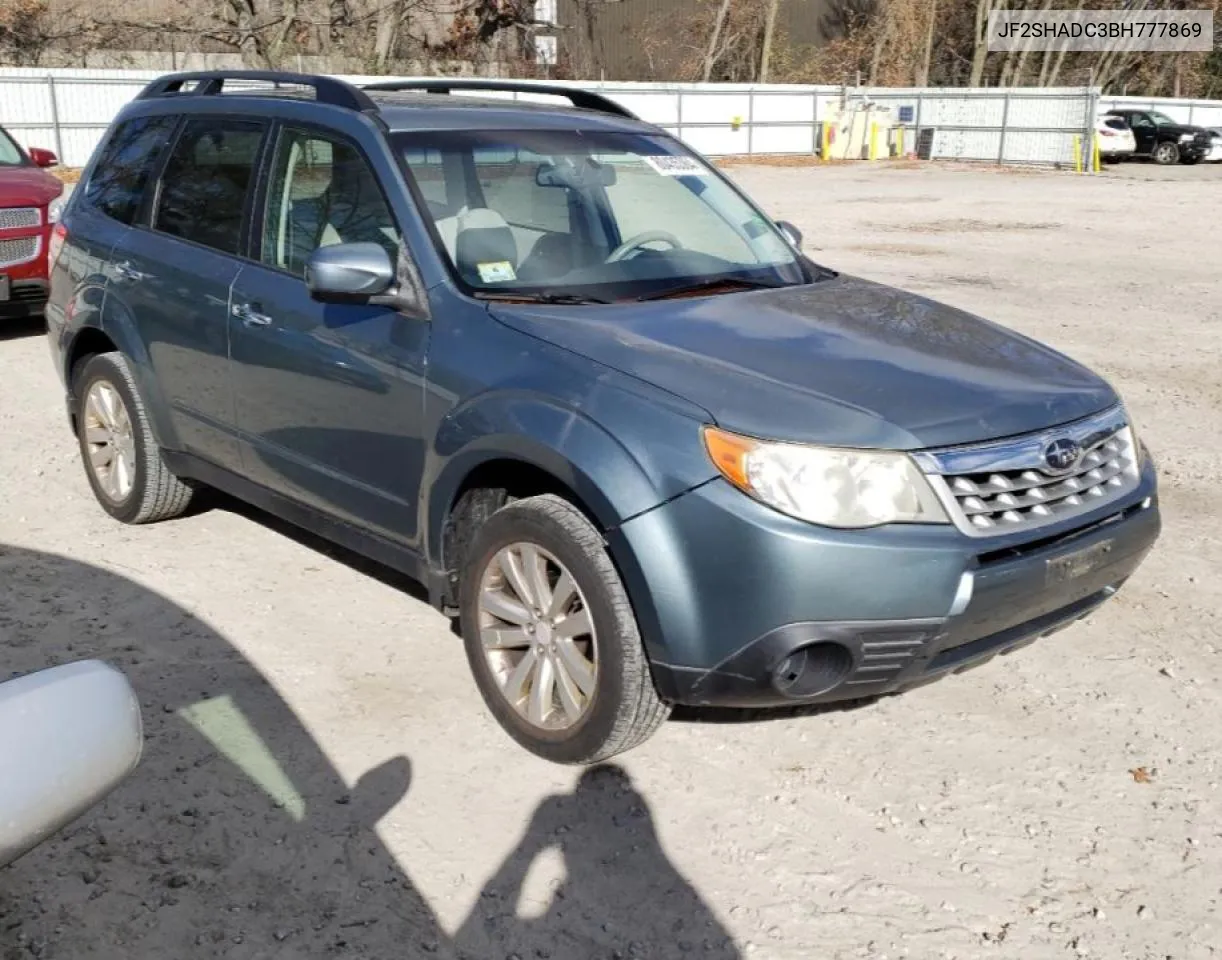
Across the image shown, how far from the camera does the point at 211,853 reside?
3.23 meters

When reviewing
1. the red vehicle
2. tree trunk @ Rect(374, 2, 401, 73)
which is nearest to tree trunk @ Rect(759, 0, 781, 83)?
tree trunk @ Rect(374, 2, 401, 73)

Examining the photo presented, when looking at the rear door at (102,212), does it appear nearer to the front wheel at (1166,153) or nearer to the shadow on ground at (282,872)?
the shadow on ground at (282,872)

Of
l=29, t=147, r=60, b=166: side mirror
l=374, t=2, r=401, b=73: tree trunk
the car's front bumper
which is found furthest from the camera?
l=374, t=2, r=401, b=73: tree trunk

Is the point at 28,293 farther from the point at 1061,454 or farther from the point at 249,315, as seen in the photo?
the point at 1061,454

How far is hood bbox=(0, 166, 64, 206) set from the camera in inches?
378

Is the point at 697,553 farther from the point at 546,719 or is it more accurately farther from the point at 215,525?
the point at 215,525

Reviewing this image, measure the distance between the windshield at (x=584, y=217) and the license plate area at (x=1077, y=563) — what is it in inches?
58.3

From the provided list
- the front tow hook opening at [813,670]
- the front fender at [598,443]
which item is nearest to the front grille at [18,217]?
the front fender at [598,443]

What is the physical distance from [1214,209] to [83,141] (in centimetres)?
2259

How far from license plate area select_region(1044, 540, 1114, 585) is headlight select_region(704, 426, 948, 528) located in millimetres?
403

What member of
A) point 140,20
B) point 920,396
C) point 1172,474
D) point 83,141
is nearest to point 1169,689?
point 920,396

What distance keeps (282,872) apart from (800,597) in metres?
1.43

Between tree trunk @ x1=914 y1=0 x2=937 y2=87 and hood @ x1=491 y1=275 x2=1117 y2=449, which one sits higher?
tree trunk @ x1=914 y1=0 x2=937 y2=87

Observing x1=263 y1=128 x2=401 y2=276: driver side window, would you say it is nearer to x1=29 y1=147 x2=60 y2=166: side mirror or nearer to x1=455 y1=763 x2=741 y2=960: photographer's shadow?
x1=455 y1=763 x2=741 y2=960: photographer's shadow
